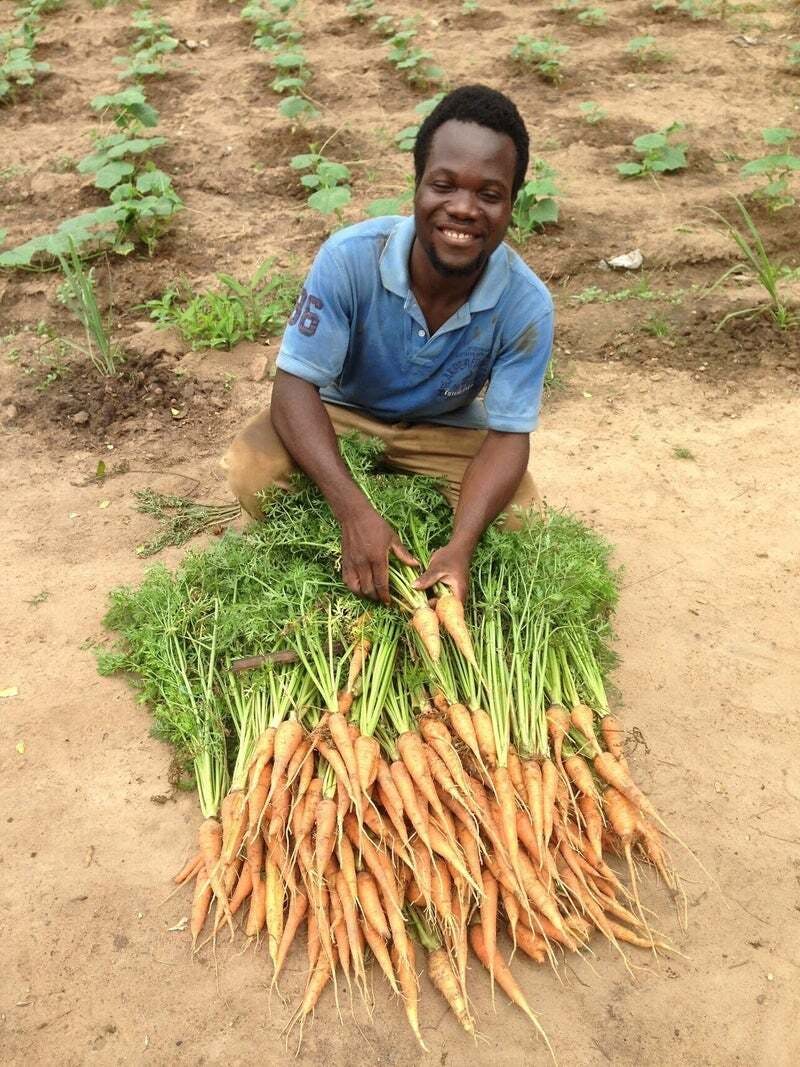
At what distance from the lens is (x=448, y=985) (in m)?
2.11

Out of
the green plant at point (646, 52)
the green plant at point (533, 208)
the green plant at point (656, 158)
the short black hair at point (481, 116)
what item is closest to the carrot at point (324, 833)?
the short black hair at point (481, 116)

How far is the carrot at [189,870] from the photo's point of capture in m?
2.37

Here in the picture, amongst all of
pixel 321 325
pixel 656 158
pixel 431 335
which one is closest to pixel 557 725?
pixel 431 335

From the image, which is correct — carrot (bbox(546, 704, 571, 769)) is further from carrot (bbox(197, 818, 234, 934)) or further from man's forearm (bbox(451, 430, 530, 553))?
carrot (bbox(197, 818, 234, 934))

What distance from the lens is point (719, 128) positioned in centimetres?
692

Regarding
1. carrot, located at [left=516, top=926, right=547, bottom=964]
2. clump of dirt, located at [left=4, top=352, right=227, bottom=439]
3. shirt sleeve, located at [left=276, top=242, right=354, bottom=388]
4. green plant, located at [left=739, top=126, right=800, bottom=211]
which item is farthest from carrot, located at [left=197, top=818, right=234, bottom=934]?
green plant, located at [left=739, top=126, right=800, bottom=211]

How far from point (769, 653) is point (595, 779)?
3.13 ft

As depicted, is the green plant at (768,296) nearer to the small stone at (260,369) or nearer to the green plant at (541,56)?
the small stone at (260,369)

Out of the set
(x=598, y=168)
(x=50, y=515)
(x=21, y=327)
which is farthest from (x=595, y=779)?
(x=598, y=168)

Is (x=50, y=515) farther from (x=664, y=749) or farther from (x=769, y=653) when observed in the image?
(x=769, y=653)

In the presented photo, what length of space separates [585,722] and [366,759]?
637 millimetres

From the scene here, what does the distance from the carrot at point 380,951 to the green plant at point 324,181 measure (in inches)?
168

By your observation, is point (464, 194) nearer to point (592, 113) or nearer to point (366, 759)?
point (366, 759)

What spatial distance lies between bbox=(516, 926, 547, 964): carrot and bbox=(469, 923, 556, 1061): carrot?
6cm
